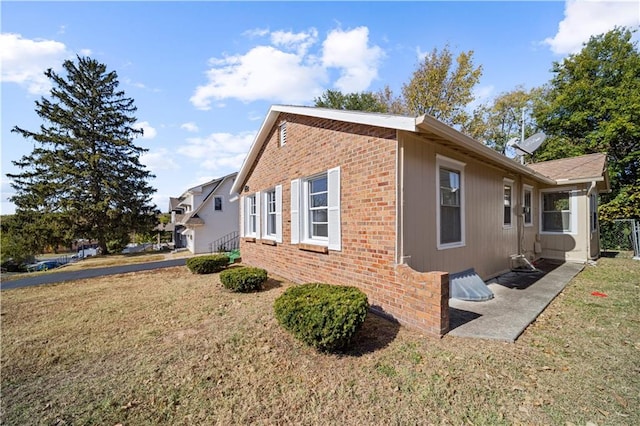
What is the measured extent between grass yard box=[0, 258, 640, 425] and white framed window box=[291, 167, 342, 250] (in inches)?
80.1

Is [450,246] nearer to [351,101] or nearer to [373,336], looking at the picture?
[373,336]

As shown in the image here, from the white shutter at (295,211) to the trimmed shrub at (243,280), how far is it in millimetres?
1201

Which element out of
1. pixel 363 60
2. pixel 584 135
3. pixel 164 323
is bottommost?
pixel 164 323

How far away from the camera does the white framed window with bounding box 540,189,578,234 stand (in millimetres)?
9578

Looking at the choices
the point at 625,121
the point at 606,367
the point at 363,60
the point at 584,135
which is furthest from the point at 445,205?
the point at 584,135

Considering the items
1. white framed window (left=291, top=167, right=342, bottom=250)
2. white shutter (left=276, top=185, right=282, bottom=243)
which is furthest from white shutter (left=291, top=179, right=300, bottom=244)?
white shutter (left=276, top=185, right=282, bottom=243)

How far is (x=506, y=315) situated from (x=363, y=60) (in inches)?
496

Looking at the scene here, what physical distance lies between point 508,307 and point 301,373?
405 cm

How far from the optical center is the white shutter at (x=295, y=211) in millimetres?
6648

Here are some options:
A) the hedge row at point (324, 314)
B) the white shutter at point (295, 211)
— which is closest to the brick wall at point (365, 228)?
the white shutter at point (295, 211)

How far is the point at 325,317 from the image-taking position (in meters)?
3.22

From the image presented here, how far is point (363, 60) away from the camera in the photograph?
42.5 ft

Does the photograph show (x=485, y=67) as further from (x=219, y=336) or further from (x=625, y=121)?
(x=219, y=336)

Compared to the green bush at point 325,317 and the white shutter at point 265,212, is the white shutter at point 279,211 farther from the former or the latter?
the green bush at point 325,317
